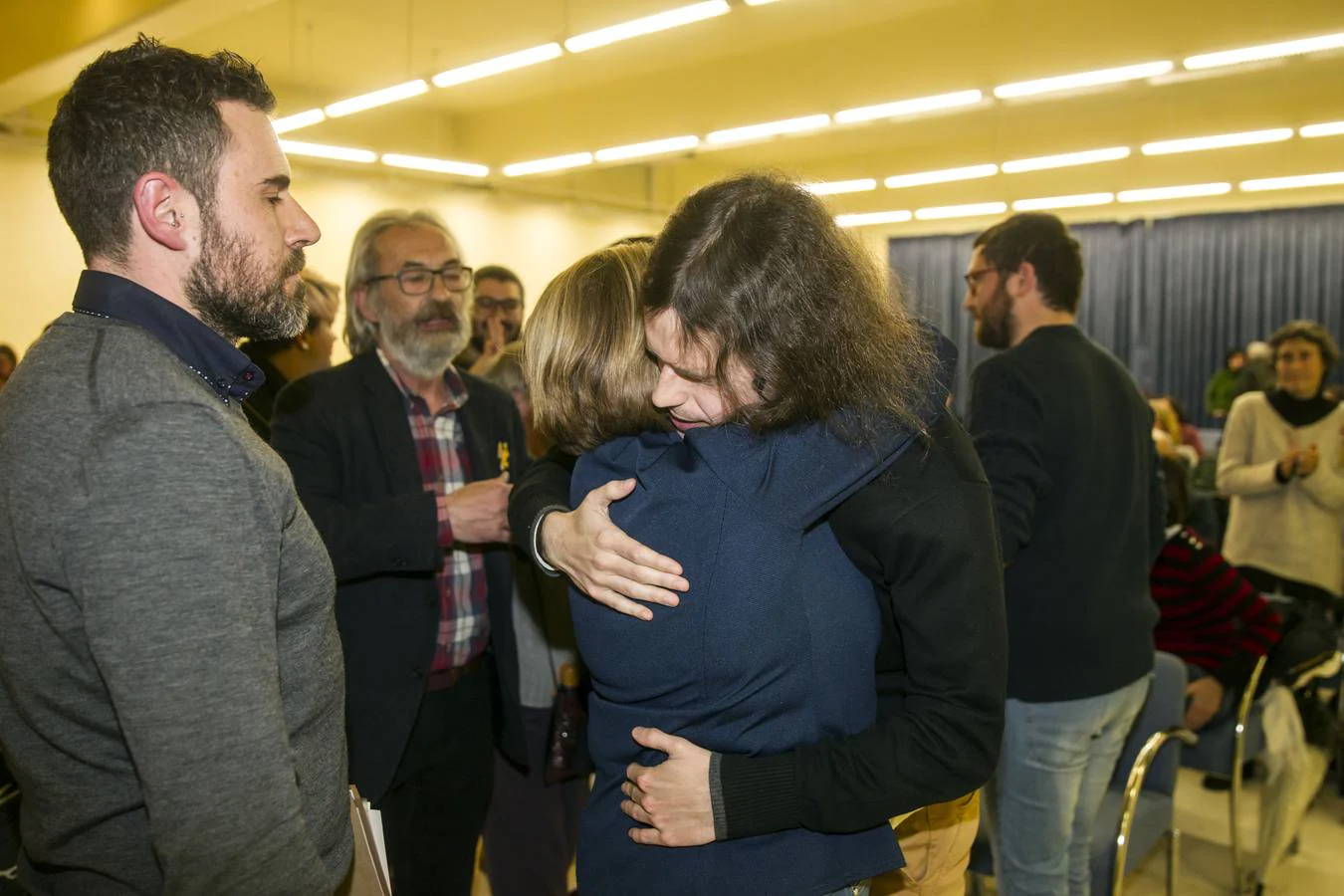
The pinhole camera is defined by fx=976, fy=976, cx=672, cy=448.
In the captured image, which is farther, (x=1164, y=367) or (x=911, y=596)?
(x=1164, y=367)

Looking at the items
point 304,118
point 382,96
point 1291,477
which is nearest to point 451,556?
point 1291,477

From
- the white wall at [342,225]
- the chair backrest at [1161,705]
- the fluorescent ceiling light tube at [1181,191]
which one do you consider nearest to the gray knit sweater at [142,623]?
the chair backrest at [1161,705]

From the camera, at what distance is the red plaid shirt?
216 centimetres

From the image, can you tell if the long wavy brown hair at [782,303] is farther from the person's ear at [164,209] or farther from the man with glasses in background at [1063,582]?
the man with glasses in background at [1063,582]

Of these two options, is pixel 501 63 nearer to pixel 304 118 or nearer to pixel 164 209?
pixel 304 118

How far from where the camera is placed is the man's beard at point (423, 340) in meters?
2.25

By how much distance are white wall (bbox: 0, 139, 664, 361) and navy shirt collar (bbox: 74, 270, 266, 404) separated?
5.12 metres

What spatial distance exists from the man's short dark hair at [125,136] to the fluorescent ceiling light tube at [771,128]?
630cm

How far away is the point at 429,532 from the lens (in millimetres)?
1926

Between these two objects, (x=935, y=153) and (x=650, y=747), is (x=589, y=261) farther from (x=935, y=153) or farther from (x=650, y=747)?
(x=935, y=153)

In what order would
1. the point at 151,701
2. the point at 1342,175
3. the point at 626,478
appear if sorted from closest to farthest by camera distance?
the point at 151,701
the point at 626,478
the point at 1342,175

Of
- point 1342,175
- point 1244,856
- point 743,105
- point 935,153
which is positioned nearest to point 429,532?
point 1244,856

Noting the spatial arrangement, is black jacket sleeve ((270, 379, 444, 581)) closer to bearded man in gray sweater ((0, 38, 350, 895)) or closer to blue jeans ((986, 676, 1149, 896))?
bearded man in gray sweater ((0, 38, 350, 895))

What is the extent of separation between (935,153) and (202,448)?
39.6 ft
